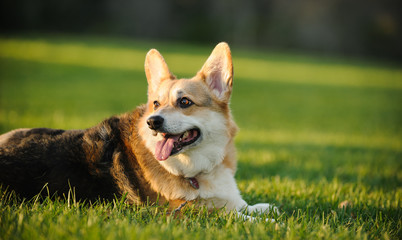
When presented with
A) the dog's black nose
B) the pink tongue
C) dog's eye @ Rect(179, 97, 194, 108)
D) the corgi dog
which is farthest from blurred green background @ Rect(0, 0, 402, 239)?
dog's eye @ Rect(179, 97, 194, 108)

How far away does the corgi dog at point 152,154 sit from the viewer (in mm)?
3336

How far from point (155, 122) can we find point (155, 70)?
109cm

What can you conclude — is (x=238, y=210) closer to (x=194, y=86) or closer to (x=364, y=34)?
(x=194, y=86)

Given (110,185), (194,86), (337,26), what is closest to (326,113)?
(194,86)

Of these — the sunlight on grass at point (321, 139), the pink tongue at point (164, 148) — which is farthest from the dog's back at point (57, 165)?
the sunlight on grass at point (321, 139)

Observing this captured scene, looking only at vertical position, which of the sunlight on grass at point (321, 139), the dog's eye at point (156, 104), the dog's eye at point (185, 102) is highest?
the dog's eye at point (185, 102)

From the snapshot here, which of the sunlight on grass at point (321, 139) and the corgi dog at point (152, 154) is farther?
the sunlight on grass at point (321, 139)

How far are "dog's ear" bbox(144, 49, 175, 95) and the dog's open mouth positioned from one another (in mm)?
887

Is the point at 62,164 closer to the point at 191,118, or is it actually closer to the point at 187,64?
the point at 191,118

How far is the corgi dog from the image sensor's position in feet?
10.9

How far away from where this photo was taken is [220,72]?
407cm

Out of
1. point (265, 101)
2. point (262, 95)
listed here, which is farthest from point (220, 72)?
point (262, 95)

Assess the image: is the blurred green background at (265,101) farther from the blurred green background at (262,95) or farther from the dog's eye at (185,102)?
the dog's eye at (185,102)

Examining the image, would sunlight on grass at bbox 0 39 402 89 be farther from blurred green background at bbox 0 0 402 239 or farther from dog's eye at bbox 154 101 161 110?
dog's eye at bbox 154 101 161 110
